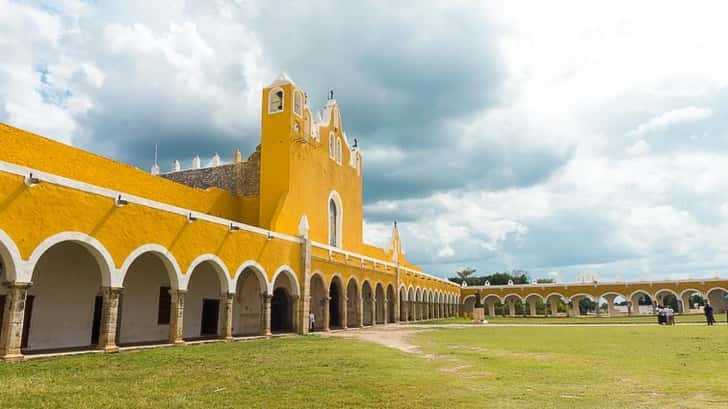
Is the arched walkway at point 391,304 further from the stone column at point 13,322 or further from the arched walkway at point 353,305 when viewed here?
the stone column at point 13,322

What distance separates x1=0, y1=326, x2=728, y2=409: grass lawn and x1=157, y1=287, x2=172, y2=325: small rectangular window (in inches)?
196

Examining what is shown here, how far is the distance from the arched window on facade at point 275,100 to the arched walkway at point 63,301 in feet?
35.9

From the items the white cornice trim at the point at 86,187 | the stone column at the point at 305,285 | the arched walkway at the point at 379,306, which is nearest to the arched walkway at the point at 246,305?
the stone column at the point at 305,285

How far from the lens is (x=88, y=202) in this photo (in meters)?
11.0

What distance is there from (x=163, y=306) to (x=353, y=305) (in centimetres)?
1221

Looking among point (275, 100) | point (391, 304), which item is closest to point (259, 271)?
point (275, 100)

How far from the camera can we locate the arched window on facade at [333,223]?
26.9 m

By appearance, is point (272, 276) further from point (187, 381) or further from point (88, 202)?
point (187, 381)

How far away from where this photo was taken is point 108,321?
1131cm

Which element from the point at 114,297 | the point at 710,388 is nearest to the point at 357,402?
the point at 710,388

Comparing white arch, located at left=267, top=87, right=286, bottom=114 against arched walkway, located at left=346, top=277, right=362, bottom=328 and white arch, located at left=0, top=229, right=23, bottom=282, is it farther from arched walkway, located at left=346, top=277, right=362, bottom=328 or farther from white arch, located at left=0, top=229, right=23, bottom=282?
white arch, located at left=0, top=229, right=23, bottom=282

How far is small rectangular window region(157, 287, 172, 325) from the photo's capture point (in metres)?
15.9

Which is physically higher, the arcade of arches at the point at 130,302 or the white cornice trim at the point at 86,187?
the white cornice trim at the point at 86,187

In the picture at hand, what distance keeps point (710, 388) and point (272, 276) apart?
44.3ft
